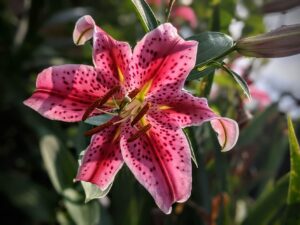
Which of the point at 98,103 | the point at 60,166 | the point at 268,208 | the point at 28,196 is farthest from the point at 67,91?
the point at 28,196

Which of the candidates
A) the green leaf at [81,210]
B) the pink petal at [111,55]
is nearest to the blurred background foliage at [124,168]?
the green leaf at [81,210]

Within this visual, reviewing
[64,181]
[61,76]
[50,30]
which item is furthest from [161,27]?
[50,30]

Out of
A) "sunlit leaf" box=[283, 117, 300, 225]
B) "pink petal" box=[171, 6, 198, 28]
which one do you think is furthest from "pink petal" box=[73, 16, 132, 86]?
"pink petal" box=[171, 6, 198, 28]

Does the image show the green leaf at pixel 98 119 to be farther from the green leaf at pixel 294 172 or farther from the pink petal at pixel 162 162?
the green leaf at pixel 294 172

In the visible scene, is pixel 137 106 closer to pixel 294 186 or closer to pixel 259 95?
pixel 294 186

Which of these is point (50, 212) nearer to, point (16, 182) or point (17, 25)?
point (16, 182)
